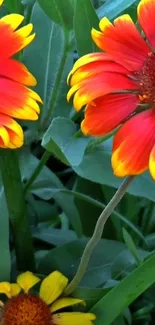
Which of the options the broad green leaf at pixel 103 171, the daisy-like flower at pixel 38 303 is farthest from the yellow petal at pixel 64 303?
the broad green leaf at pixel 103 171

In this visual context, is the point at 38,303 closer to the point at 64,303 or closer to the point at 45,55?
the point at 64,303

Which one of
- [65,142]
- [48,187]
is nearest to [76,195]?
[48,187]

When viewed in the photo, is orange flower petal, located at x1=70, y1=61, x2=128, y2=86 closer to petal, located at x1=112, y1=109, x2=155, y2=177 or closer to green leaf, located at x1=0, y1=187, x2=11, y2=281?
petal, located at x1=112, y1=109, x2=155, y2=177

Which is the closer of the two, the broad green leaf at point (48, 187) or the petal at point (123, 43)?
the petal at point (123, 43)

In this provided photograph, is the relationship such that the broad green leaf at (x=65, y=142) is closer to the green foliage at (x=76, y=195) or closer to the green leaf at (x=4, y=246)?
the green foliage at (x=76, y=195)

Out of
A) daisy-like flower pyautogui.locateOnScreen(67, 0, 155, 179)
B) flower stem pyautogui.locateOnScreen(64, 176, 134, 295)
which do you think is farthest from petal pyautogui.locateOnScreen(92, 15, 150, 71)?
flower stem pyautogui.locateOnScreen(64, 176, 134, 295)

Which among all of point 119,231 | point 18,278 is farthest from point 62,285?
point 119,231

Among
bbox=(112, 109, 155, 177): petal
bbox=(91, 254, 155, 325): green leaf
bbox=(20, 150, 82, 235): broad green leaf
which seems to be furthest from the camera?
bbox=(20, 150, 82, 235): broad green leaf
